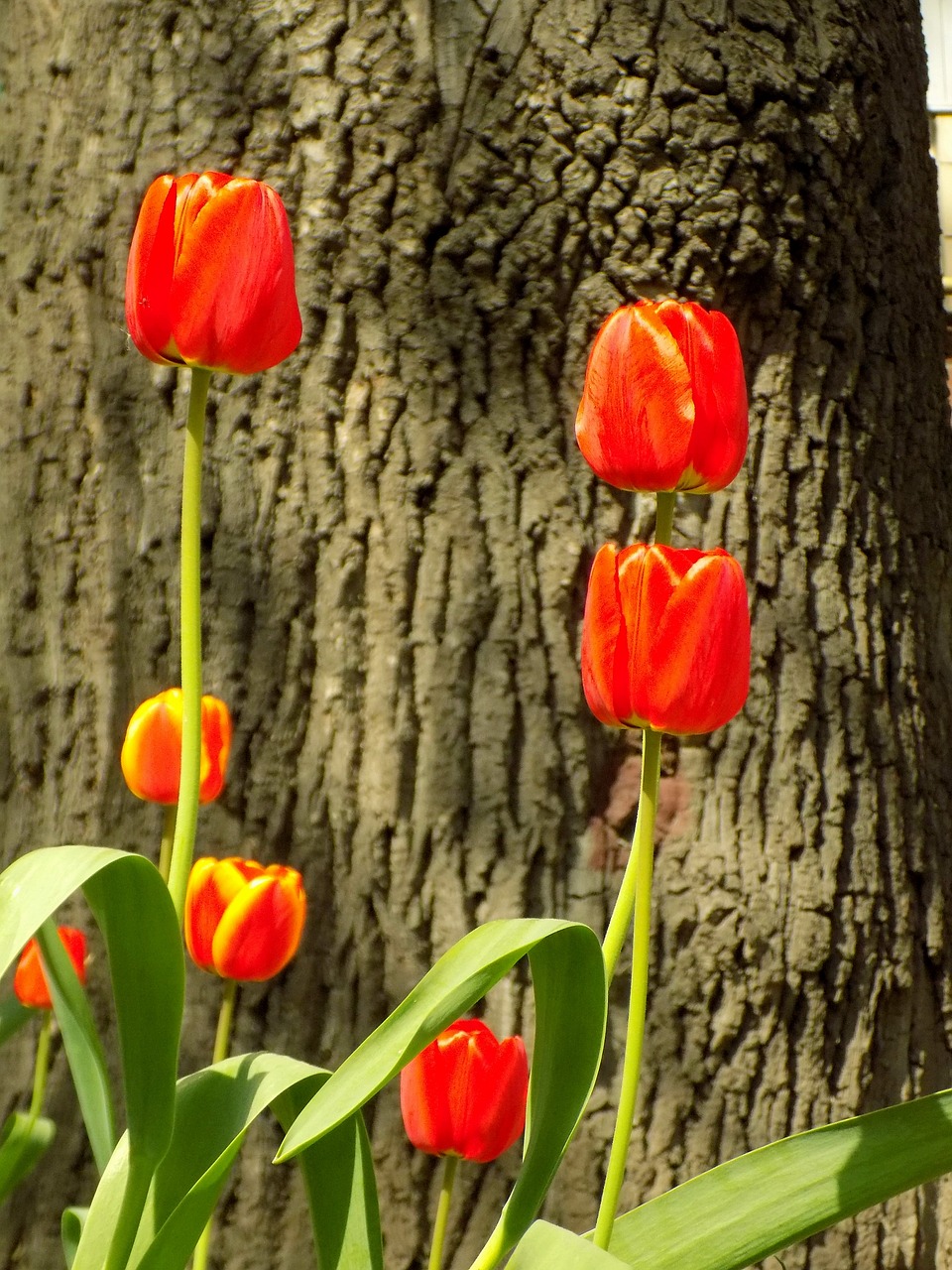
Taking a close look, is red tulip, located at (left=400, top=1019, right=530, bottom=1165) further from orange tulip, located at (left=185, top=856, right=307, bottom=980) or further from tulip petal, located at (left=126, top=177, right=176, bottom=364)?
tulip petal, located at (left=126, top=177, right=176, bottom=364)

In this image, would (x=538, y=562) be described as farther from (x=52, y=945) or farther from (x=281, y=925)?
(x=52, y=945)

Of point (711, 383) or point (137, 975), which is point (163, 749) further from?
point (711, 383)

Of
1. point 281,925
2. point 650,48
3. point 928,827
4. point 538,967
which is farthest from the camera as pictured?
point 928,827

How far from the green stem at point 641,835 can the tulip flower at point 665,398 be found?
147mm

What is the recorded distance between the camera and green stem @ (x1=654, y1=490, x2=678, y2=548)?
0.64m

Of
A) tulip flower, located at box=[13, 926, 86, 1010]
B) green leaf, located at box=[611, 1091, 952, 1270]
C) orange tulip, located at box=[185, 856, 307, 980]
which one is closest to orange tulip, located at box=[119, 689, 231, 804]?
orange tulip, located at box=[185, 856, 307, 980]

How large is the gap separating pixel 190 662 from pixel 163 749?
0.24m

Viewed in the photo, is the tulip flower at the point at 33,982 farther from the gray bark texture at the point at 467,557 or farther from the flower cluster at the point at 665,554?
the flower cluster at the point at 665,554

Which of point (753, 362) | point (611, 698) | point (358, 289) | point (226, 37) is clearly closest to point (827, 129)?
point (753, 362)

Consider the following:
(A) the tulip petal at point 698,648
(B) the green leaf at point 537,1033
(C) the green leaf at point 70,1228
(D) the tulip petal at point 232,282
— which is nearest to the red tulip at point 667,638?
(A) the tulip petal at point 698,648

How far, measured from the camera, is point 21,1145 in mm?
1035

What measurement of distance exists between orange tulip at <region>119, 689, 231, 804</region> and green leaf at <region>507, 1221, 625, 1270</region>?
0.38m

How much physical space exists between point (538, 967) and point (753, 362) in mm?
817

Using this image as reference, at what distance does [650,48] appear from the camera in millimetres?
1189
